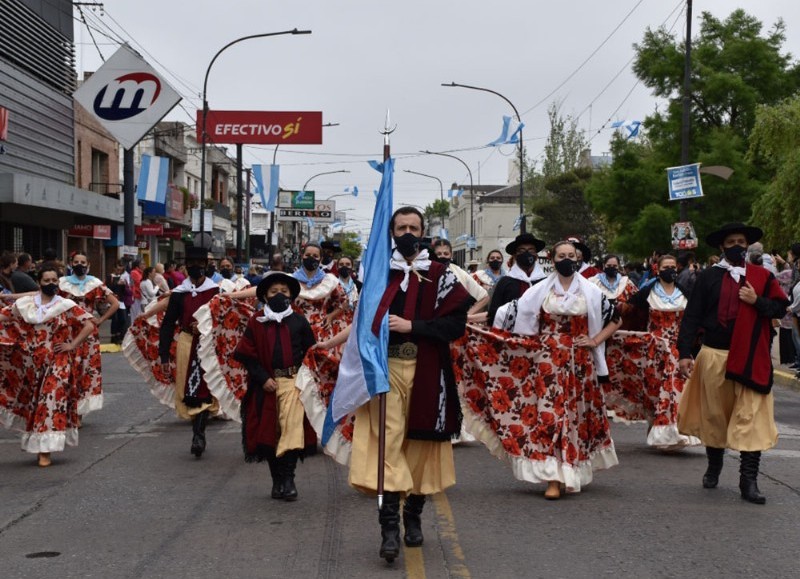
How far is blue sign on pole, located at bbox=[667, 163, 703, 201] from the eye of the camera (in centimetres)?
2322

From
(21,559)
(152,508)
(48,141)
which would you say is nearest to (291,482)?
(152,508)

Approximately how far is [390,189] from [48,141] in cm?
2745

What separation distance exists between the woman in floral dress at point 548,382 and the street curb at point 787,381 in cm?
940

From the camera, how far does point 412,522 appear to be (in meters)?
6.48

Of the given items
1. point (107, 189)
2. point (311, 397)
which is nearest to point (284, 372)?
point (311, 397)

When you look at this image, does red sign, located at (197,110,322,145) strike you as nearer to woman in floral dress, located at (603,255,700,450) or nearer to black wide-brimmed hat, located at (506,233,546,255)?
black wide-brimmed hat, located at (506,233,546,255)

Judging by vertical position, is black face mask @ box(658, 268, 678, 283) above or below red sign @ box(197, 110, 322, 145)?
below

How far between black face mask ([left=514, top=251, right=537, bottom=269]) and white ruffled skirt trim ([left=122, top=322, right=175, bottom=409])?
416cm

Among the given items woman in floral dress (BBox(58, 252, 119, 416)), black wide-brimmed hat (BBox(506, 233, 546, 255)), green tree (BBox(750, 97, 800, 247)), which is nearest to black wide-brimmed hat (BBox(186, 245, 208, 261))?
woman in floral dress (BBox(58, 252, 119, 416))

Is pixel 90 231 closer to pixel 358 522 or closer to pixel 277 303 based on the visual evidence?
pixel 277 303

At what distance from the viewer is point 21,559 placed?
253 inches

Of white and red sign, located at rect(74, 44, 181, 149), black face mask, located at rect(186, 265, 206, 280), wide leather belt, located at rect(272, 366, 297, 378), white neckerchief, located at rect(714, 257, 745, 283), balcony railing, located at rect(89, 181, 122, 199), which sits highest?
white and red sign, located at rect(74, 44, 181, 149)

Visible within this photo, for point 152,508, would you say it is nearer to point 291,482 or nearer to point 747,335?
point 291,482

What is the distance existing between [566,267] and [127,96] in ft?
46.7
